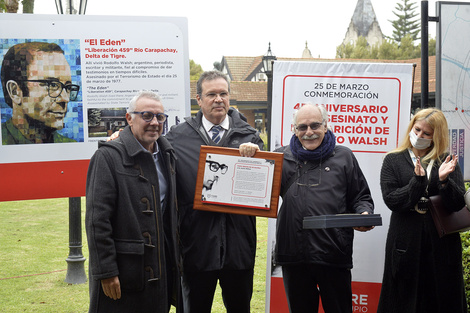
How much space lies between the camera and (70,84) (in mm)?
5805

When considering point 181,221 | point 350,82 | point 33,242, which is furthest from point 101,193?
point 33,242

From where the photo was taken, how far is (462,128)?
230 inches

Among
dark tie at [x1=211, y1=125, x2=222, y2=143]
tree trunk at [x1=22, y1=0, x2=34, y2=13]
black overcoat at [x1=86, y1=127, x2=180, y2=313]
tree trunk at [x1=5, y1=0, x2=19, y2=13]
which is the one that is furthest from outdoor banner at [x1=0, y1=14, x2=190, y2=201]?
tree trunk at [x1=22, y1=0, x2=34, y2=13]

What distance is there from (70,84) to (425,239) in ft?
12.0

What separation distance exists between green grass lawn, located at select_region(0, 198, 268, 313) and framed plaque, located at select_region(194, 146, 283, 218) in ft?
9.17

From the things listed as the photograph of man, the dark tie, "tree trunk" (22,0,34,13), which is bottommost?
the dark tie

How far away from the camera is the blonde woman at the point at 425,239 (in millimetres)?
4551

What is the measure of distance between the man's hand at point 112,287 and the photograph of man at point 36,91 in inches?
98.5

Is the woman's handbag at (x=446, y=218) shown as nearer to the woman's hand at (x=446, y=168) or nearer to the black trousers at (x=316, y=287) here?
the woman's hand at (x=446, y=168)

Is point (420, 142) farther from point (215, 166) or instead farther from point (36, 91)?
point (36, 91)

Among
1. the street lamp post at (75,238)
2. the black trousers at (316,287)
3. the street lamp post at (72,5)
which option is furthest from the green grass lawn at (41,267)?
the street lamp post at (72,5)

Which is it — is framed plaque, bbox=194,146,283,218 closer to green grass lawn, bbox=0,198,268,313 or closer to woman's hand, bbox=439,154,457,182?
woman's hand, bbox=439,154,457,182

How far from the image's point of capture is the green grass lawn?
280 inches

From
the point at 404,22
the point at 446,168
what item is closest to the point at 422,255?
the point at 446,168
